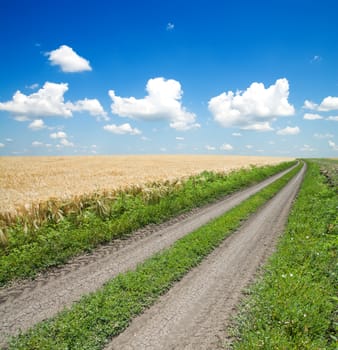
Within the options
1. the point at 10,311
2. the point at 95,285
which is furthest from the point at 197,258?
the point at 10,311

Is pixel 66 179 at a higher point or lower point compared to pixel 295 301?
higher

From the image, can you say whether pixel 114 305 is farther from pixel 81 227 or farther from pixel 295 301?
pixel 81 227

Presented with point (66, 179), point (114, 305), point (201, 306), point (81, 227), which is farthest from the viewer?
point (66, 179)

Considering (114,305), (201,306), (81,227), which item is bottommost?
(201,306)

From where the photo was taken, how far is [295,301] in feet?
17.4

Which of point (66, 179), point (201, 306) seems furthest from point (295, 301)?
point (66, 179)

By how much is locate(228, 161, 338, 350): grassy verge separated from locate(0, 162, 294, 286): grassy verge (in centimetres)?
541

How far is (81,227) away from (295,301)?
295 inches

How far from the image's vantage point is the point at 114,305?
17.3ft

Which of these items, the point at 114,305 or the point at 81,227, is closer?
the point at 114,305

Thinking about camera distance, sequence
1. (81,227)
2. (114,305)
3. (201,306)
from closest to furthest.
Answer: (114,305) → (201,306) → (81,227)

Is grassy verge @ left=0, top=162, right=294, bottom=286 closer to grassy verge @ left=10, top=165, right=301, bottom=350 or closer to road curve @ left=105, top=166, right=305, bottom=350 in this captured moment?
grassy verge @ left=10, top=165, right=301, bottom=350

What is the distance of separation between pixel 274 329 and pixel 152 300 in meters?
2.41

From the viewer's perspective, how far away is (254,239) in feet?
31.9
